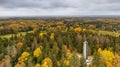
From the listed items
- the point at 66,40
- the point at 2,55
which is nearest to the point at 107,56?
the point at 66,40

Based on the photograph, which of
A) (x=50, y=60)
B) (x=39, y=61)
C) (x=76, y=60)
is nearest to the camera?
(x=76, y=60)

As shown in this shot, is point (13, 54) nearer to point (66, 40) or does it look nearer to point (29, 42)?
point (29, 42)

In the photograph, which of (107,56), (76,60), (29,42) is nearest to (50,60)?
(76,60)

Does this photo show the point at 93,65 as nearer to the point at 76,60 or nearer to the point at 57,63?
the point at 76,60

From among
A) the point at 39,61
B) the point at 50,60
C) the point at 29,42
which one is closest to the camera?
the point at 50,60

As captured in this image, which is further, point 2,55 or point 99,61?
point 2,55

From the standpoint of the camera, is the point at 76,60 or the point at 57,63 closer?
the point at 76,60

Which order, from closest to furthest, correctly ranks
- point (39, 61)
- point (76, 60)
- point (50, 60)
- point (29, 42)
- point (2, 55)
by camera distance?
point (76, 60) → point (50, 60) → point (39, 61) → point (2, 55) → point (29, 42)

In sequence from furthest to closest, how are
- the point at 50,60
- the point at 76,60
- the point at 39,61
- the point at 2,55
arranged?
the point at 2,55 < the point at 39,61 < the point at 50,60 < the point at 76,60
